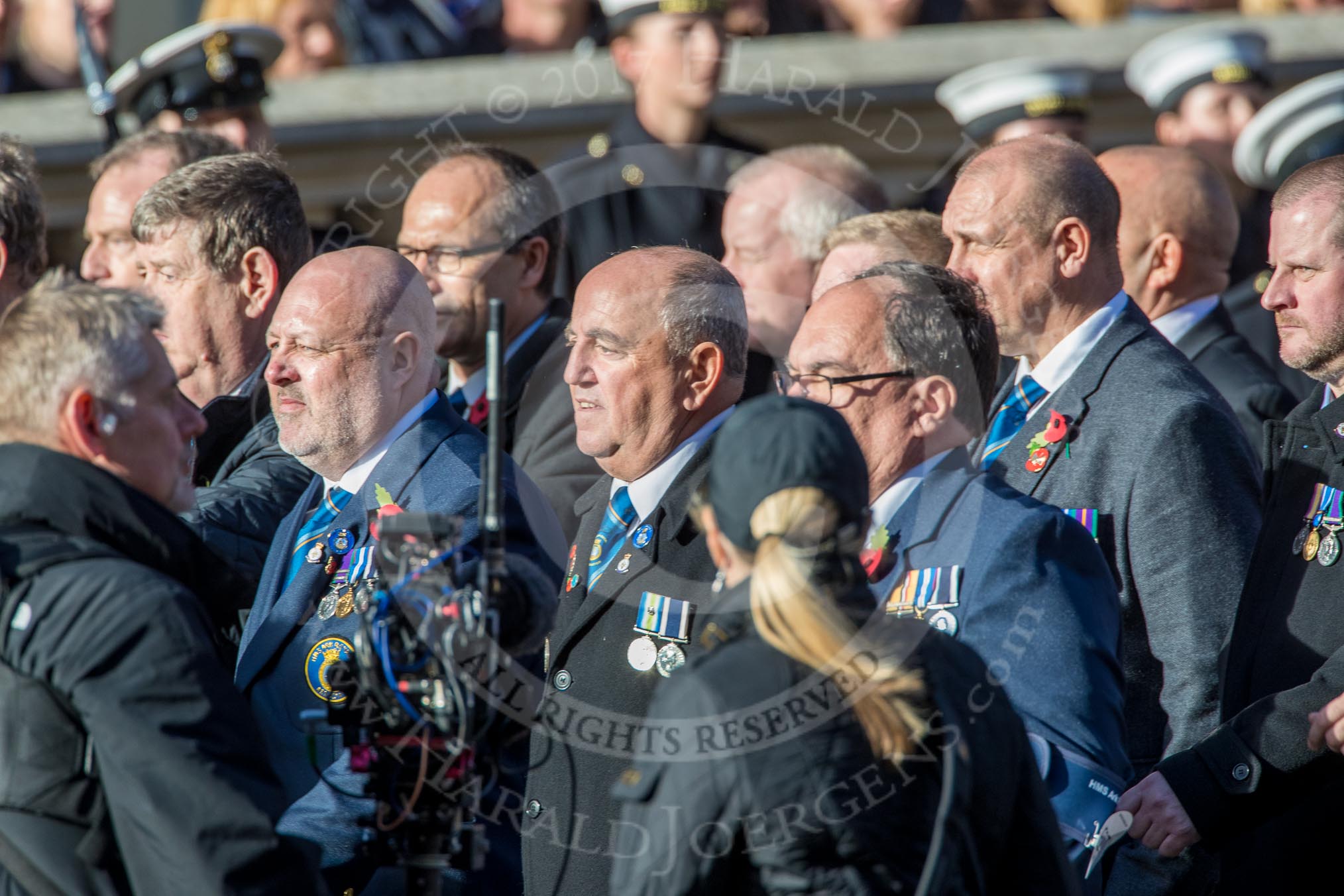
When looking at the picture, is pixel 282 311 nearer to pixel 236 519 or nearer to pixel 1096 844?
pixel 236 519

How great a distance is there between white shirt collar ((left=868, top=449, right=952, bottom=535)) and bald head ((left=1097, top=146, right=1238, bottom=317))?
6.15 ft

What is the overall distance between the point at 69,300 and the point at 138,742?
89 cm

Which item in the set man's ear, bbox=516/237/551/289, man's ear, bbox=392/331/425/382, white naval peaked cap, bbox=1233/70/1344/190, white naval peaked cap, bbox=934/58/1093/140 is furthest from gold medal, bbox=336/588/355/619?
white naval peaked cap, bbox=1233/70/1344/190

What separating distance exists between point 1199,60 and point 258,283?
3978mm

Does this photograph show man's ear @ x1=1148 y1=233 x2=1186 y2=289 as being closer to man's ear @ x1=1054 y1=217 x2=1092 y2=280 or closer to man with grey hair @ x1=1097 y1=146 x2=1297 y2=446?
man with grey hair @ x1=1097 y1=146 x2=1297 y2=446

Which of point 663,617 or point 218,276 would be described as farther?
point 218,276

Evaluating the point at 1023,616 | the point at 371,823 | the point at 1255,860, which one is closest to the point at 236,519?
the point at 371,823

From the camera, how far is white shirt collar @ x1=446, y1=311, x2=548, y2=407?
5.60 m

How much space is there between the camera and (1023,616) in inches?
148

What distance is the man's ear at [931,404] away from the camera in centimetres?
412

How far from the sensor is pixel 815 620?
9.45ft

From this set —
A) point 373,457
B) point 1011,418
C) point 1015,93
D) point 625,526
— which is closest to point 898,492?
point 625,526

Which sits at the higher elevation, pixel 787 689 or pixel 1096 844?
pixel 787 689

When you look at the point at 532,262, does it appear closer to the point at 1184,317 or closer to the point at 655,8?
the point at 655,8
